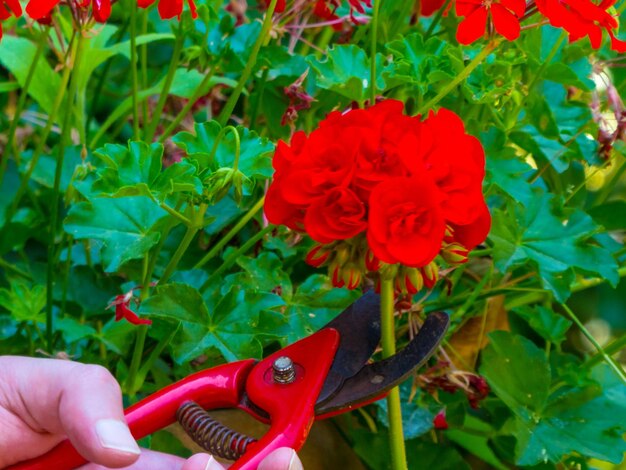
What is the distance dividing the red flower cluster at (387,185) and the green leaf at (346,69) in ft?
0.83

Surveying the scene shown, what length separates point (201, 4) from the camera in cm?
112

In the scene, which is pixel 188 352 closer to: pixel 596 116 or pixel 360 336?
pixel 360 336

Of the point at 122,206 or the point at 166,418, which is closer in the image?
the point at 166,418

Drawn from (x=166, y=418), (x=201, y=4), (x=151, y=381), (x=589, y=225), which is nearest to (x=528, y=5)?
(x=589, y=225)

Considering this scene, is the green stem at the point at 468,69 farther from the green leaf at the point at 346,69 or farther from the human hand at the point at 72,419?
the human hand at the point at 72,419

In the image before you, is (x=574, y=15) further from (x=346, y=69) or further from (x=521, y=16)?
(x=346, y=69)

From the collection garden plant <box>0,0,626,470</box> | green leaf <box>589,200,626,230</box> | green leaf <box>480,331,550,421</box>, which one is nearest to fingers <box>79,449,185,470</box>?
garden plant <box>0,0,626,470</box>

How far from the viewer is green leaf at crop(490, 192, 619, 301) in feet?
3.40

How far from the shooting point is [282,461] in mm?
707

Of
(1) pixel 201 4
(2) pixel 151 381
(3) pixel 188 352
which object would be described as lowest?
(2) pixel 151 381

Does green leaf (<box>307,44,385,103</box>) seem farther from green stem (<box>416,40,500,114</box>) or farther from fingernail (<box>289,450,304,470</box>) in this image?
fingernail (<box>289,450,304,470</box>)

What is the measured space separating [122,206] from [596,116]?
56cm

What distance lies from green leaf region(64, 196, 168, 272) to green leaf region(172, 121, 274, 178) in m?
0.09

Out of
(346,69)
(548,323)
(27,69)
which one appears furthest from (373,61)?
(27,69)
